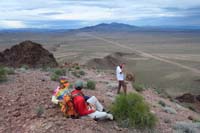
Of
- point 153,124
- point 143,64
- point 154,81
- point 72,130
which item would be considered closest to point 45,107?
point 72,130

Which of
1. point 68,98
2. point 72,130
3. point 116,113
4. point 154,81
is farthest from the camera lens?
point 154,81

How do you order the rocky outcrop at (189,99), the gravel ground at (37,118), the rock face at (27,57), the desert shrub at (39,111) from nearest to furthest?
the gravel ground at (37,118) → the desert shrub at (39,111) → the rock face at (27,57) → the rocky outcrop at (189,99)

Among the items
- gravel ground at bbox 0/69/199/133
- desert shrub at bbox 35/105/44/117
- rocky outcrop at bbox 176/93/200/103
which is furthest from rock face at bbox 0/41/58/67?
desert shrub at bbox 35/105/44/117

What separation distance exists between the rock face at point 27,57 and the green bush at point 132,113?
1773 cm

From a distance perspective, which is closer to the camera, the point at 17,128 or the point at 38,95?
the point at 17,128

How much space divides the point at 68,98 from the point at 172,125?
4.09 metres

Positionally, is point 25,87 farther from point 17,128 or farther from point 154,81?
point 154,81

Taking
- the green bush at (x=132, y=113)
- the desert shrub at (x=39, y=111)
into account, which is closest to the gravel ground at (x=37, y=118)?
the desert shrub at (x=39, y=111)

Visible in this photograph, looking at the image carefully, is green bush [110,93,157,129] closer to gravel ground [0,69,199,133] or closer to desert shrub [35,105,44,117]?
gravel ground [0,69,199,133]

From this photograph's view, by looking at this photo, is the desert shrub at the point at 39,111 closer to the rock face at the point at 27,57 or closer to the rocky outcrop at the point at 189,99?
the rock face at the point at 27,57

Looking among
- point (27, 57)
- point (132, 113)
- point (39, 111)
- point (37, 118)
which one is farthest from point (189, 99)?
point (37, 118)

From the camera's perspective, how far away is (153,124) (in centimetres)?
1057

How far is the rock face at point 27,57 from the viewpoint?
2788cm

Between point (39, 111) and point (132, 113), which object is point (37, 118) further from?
point (132, 113)
